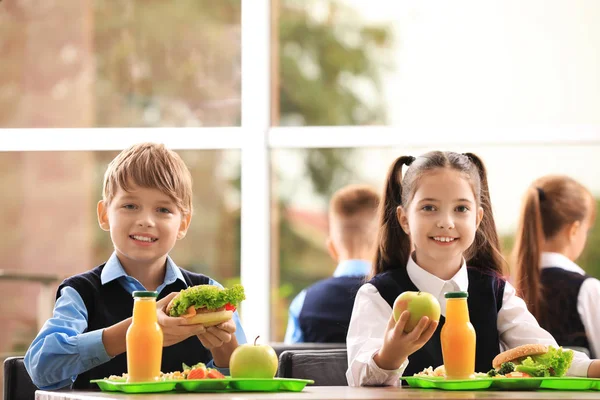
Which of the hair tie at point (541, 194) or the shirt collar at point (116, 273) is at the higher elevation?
the hair tie at point (541, 194)

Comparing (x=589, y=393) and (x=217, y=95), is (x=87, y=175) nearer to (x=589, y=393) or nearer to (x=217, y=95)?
(x=217, y=95)

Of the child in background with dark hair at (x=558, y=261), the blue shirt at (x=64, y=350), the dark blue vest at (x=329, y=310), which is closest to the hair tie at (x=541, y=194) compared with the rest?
the child in background with dark hair at (x=558, y=261)

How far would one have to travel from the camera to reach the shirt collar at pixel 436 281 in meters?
2.37

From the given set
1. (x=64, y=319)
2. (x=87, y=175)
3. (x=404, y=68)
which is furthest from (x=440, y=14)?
(x=64, y=319)

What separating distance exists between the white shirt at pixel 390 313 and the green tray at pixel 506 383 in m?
0.22

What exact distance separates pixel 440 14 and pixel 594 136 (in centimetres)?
150

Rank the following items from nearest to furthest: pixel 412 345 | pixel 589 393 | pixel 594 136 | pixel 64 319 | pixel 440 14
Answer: pixel 589 393
pixel 412 345
pixel 64 319
pixel 594 136
pixel 440 14

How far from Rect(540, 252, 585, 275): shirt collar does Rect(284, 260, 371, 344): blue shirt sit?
Answer: 28.2 inches

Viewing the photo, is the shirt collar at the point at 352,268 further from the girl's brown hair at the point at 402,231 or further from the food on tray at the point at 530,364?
the food on tray at the point at 530,364

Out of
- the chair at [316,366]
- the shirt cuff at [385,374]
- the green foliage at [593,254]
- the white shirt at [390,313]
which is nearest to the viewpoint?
the shirt cuff at [385,374]

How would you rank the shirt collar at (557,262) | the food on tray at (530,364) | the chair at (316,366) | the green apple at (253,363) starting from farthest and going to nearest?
1. the shirt collar at (557,262)
2. the chair at (316,366)
3. the food on tray at (530,364)
4. the green apple at (253,363)

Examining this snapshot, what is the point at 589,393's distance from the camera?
1.76m

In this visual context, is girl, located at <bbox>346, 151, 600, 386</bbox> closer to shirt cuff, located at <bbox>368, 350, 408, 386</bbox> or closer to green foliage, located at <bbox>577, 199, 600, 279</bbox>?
shirt cuff, located at <bbox>368, 350, 408, 386</bbox>

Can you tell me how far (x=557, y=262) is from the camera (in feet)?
12.6
